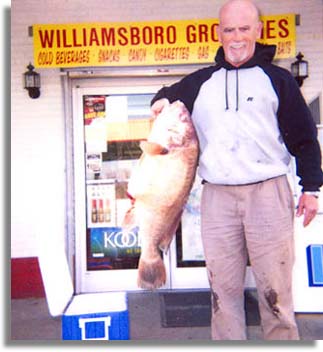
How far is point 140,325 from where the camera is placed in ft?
11.7

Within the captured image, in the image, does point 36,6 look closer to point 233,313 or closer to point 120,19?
point 120,19

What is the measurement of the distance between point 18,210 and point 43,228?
0.32 metres

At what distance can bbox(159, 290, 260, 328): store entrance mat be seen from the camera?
3617mm

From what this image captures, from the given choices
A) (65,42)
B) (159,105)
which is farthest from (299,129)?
(65,42)

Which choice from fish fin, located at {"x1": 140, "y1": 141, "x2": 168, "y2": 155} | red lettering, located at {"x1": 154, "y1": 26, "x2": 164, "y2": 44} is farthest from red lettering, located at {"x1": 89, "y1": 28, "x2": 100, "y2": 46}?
fish fin, located at {"x1": 140, "y1": 141, "x2": 168, "y2": 155}

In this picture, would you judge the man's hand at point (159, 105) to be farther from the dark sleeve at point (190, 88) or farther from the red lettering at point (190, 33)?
the red lettering at point (190, 33)

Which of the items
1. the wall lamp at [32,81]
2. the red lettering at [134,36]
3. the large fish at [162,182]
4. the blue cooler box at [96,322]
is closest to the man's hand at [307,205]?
the large fish at [162,182]

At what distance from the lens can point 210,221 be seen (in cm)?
273

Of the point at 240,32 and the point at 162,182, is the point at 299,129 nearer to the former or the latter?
the point at 240,32

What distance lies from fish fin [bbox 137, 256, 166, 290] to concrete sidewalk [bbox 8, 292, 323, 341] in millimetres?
469

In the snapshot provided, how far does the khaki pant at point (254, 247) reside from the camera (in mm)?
2646

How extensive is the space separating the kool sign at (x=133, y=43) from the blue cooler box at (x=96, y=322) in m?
1.63

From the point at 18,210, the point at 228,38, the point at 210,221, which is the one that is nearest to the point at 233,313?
the point at 210,221

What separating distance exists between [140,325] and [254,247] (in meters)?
1.33
